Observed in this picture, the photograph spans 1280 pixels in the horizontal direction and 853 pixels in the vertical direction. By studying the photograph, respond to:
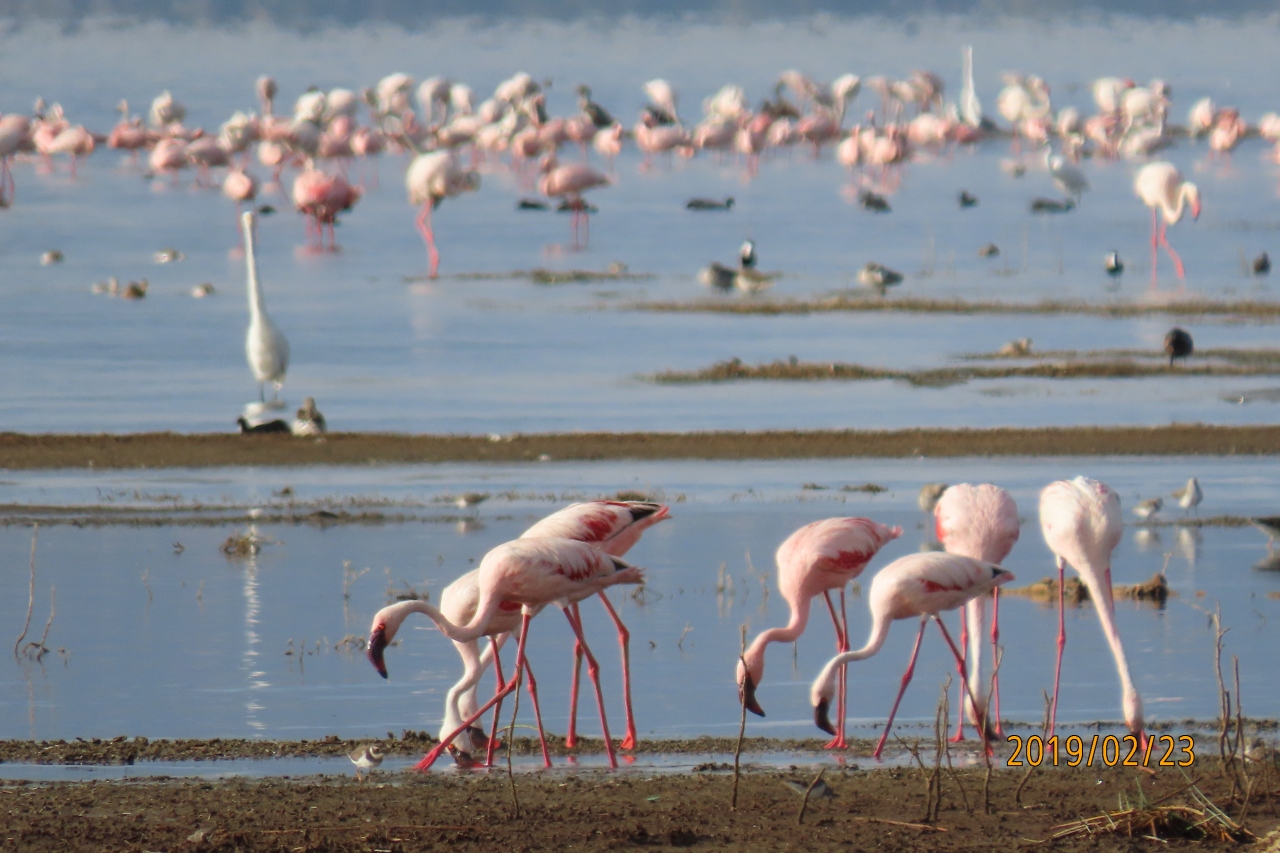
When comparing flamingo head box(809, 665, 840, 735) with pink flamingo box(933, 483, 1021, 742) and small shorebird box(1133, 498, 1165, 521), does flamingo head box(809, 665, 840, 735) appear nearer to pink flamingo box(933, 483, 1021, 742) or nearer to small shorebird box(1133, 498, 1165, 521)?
pink flamingo box(933, 483, 1021, 742)

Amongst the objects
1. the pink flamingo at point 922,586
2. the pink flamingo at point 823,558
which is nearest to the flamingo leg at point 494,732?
the pink flamingo at point 823,558

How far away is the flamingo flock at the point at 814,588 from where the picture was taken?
692 cm

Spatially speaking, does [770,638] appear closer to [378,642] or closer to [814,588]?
[814,588]

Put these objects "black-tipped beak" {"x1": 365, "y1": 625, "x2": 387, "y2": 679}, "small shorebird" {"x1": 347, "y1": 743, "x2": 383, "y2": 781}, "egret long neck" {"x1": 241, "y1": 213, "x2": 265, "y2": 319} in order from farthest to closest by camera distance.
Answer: "egret long neck" {"x1": 241, "y1": 213, "x2": 265, "y2": 319}, "black-tipped beak" {"x1": 365, "y1": 625, "x2": 387, "y2": 679}, "small shorebird" {"x1": 347, "y1": 743, "x2": 383, "y2": 781}

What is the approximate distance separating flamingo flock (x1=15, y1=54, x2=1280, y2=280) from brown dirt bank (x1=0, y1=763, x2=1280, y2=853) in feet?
99.0

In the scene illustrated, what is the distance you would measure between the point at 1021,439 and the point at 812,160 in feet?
161

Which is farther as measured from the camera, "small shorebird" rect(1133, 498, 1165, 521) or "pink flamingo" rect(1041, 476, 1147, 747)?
"small shorebird" rect(1133, 498, 1165, 521)

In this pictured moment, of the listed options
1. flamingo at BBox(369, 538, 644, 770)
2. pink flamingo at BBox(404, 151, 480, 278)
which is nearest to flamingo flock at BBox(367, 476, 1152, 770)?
flamingo at BBox(369, 538, 644, 770)

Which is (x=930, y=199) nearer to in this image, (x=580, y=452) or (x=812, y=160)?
(x=812, y=160)

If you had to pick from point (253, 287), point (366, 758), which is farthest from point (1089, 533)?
point (253, 287)

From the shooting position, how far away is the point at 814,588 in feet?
25.3

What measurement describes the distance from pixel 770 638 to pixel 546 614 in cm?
269

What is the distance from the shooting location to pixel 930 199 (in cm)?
4428
